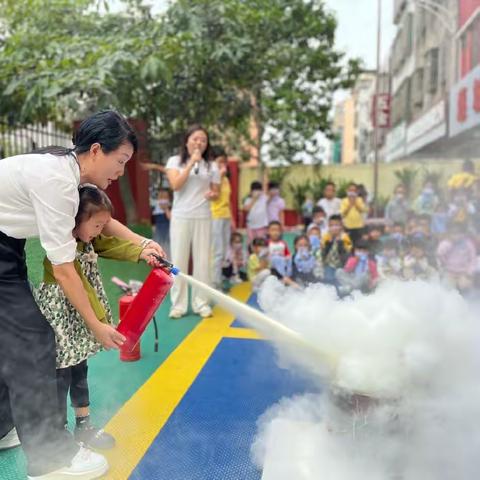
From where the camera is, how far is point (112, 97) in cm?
538

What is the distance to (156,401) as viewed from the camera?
9.40ft

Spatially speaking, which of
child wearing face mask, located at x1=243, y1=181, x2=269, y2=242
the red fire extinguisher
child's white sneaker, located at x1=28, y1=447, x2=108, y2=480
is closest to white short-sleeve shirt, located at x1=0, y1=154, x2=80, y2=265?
the red fire extinguisher

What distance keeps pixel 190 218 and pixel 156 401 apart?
2025mm

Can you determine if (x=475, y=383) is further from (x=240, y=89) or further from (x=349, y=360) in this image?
(x=240, y=89)

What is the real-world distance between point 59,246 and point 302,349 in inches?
42.1

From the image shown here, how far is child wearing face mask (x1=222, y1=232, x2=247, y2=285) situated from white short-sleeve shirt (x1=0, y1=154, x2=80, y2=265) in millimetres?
4739

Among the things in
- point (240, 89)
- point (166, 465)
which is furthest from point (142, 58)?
point (166, 465)

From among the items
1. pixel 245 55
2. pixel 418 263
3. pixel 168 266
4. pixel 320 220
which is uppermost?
pixel 245 55

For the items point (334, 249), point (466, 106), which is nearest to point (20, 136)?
point (334, 249)

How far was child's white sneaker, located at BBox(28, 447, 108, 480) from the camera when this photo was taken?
2.04 metres

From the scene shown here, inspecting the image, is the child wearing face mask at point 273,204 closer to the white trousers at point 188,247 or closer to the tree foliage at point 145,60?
the tree foliage at point 145,60

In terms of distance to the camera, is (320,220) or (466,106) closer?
(320,220)

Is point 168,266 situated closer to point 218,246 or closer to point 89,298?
point 89,298

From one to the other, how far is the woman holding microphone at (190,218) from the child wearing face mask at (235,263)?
1884 mm
